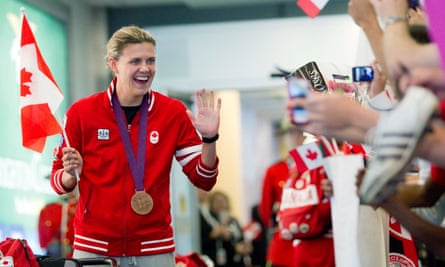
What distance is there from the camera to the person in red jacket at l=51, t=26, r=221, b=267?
12.6 feet

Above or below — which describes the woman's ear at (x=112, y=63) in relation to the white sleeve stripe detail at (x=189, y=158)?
above

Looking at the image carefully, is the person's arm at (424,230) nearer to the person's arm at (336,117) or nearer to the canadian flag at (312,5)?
the person's arm at (336,117)

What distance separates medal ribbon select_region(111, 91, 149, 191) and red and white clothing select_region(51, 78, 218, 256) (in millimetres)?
19

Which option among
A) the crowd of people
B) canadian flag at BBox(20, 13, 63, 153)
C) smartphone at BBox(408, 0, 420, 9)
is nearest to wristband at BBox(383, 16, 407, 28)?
the crowd of people

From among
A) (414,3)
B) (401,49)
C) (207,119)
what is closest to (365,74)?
(414,3)

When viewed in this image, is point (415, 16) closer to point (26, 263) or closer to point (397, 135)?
point (397, 135)

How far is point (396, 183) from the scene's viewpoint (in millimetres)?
2305

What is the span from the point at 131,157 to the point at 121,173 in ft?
0.26

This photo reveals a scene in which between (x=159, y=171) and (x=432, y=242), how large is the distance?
4.72 ft

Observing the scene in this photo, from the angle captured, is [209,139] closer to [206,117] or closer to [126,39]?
[206,117]

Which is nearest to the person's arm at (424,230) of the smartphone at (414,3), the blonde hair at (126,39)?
the smartphone at (414,3)

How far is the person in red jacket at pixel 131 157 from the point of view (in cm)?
383

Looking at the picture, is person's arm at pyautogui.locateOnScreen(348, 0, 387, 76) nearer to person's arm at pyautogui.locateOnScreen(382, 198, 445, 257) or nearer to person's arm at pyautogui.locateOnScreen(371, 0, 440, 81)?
person's arm at pyautogui.locateOnScreen(371, 0, 440, 81)

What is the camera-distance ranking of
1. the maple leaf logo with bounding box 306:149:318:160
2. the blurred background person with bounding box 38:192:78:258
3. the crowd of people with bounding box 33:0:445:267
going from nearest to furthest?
the crowd of people with bounding box 33:0:445:267, the maple leaf logo with bounding box 306:149:318:160, the blurred background person with bounding box 38:192:78:258
